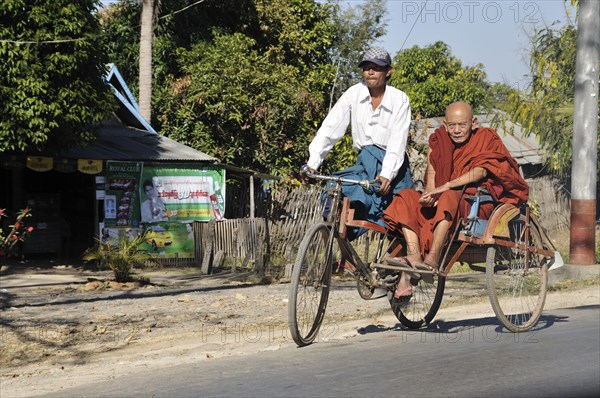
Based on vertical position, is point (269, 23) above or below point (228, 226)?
above

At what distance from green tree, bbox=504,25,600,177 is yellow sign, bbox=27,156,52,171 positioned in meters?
13.1

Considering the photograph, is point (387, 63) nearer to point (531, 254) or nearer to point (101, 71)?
point (531, 254)

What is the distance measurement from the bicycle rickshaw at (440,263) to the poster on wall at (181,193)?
446 inches

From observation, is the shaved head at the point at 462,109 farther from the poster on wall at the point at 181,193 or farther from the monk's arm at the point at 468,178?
the poster on wall at the point at 181,193

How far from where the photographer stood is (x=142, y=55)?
72.5 feet

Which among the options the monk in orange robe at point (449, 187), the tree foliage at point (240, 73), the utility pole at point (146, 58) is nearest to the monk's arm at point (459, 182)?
the monk in orange robe at point (449, 187)

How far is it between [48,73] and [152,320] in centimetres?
718

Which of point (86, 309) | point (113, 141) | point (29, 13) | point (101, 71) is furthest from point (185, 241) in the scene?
point (86, 309)

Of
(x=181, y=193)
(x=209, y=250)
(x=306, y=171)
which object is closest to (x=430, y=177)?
(x=306, y=171)

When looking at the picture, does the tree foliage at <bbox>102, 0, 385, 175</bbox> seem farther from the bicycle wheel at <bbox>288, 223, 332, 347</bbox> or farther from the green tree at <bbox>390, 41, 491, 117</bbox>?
the bicycle wheel at <bbox>288, 223, 332, 347</bbox>

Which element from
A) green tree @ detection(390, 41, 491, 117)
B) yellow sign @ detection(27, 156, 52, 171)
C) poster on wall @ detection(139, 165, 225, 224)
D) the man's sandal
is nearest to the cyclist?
the man's sandal

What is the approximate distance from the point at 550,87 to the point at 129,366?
20705 millimetres

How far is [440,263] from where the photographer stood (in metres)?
7.23

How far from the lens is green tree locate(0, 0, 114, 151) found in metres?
15.0
